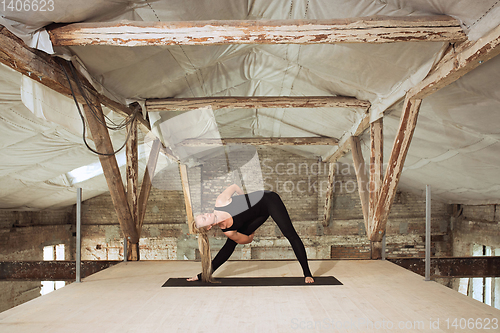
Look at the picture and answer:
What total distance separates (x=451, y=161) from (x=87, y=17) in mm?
5077

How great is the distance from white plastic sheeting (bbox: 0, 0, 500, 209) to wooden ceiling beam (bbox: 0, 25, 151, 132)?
103mm

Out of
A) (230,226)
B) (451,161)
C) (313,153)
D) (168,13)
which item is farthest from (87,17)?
(313,153)

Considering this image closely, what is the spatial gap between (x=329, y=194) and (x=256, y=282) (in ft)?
19.2

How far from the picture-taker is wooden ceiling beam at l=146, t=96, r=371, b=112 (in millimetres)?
4684

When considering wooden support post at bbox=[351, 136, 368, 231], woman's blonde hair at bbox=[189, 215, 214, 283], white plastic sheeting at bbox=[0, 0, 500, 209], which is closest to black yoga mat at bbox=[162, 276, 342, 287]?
woman's blonde hair at bbox=[189, 215, 214, 283]

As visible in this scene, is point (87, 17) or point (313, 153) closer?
point (87, 17)

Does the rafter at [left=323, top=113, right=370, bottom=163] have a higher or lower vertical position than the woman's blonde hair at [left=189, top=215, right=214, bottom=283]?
higher

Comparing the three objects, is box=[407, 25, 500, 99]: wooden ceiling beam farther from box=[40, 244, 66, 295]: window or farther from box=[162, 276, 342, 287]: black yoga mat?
box=[40, 244, 66, 295]: window

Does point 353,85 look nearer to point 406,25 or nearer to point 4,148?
point 406,25

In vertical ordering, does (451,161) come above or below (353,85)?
below

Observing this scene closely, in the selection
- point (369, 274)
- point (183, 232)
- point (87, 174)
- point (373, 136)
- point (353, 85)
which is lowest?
point (183, 232)

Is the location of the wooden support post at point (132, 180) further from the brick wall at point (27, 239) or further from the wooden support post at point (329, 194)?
the wooden support post at point (329, 194)

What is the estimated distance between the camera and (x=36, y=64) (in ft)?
8.71

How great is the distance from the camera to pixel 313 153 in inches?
362
